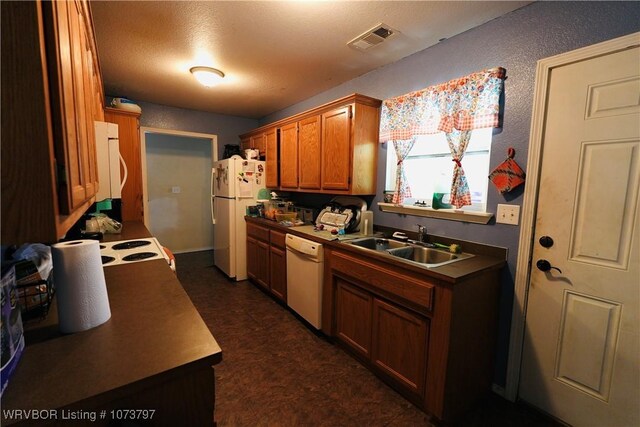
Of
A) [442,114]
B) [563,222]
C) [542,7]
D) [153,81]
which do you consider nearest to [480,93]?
[442,114]

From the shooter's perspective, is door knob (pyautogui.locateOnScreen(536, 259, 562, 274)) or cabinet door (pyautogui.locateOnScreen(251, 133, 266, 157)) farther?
cabinet door (pyautogui.locateOnScreen(251, 133, 266, 157))

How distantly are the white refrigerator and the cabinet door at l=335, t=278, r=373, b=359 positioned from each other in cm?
197

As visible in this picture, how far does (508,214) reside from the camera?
5.85 feet

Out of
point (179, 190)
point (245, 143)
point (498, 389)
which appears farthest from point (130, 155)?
point (498, 389)

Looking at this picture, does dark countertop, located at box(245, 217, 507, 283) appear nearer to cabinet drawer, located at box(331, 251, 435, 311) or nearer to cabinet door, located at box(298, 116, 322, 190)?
cabinet drawer, located at box(331, 251, 435, 311)

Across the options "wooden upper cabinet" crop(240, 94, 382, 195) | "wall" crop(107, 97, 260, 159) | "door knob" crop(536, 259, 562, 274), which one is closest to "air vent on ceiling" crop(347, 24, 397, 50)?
"wooden upper cabinet" crop(240, 94, 382, 195)

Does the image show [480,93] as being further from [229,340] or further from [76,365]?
[229,340]

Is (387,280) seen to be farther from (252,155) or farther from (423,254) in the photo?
(252,155)

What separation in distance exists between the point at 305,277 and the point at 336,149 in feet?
4.05

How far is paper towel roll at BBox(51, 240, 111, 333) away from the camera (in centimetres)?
89

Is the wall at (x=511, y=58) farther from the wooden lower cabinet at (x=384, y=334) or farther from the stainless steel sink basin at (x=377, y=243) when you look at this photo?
the wooden lower cabinet at (x=384, y=334)

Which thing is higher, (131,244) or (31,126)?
(31,126)

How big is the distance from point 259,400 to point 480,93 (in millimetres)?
2430

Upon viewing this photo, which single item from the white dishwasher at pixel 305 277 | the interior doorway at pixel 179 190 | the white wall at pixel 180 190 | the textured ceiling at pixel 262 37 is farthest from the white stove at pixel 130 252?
the white wall at pixel 180 190
